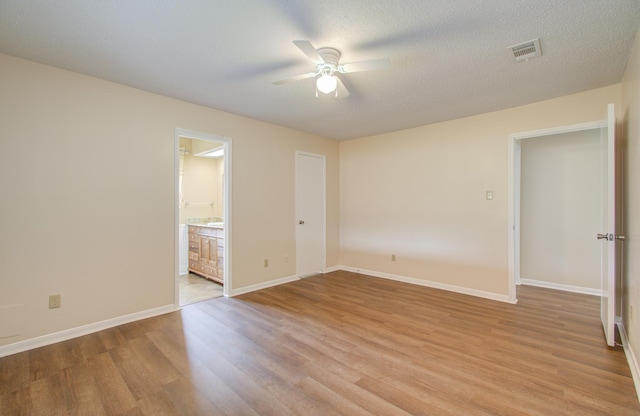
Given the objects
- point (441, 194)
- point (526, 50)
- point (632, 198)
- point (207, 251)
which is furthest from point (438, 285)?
point (207, 251)

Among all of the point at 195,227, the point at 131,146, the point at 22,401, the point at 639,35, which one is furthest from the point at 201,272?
the point at 639,35

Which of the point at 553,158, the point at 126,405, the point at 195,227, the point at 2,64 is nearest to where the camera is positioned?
the point at 126,405

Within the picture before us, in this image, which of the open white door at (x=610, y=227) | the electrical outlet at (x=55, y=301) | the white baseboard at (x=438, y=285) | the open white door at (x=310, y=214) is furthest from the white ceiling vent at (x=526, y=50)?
the electrical outlet at (x=55, y=301)

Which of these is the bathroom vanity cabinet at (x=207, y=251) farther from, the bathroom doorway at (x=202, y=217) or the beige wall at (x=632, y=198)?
the beige wall at (x=632, y=198)

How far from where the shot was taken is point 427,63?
8.21 feet

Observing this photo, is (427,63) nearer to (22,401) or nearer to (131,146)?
(131,146)

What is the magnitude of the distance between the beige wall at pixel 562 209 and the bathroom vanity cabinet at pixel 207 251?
15.2 ft

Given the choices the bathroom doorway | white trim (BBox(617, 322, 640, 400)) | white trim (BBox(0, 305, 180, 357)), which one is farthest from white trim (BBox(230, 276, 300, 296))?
white trim (BBox(617, 322, 640, 400))

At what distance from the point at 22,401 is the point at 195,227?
3318 mm

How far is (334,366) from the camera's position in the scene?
87.0 inches

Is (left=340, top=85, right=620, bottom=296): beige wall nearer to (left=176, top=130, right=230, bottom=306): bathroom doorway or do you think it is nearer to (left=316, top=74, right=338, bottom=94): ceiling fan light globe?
(left=176, top=130, right=230, bottom=306): bathroom doorway

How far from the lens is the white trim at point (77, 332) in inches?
94.8

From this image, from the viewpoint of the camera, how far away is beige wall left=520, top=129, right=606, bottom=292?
3.92 m

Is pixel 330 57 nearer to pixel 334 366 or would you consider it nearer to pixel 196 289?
pixel 334 366
